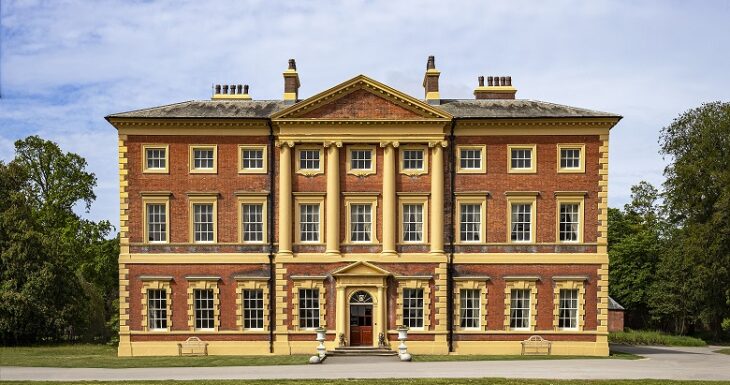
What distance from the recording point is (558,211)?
38.9m

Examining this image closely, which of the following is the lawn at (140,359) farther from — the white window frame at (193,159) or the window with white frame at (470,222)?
the white window frame at (193,159)

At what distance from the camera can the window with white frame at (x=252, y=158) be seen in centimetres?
3928

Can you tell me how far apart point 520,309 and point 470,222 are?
204 inches

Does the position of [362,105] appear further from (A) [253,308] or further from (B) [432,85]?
(A) [253,308]

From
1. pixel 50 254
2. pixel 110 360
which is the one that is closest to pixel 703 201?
pixel 110 360

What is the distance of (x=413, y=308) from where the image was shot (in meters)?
38.8

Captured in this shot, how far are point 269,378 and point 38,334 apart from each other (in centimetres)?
2755

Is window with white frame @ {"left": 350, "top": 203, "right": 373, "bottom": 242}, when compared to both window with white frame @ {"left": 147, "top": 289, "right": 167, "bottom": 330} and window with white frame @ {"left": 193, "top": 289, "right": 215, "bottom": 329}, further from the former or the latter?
window with white frame @ {"left": 147, "top": 289, "right": 167, "bottom": 330}

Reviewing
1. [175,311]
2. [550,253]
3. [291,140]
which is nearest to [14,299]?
[175,311]

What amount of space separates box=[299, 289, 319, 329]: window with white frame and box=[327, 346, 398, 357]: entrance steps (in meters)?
2.17

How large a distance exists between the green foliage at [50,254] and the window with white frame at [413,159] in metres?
24.5

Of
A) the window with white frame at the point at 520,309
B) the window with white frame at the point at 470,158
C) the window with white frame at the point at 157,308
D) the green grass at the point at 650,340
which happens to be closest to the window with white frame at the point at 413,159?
the window with white frame at the point at 470,158

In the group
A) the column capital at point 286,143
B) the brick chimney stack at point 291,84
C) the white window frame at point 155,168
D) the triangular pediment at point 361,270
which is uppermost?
the brick chimney stack at point 291,84

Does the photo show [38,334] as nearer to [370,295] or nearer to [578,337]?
[370,295]
